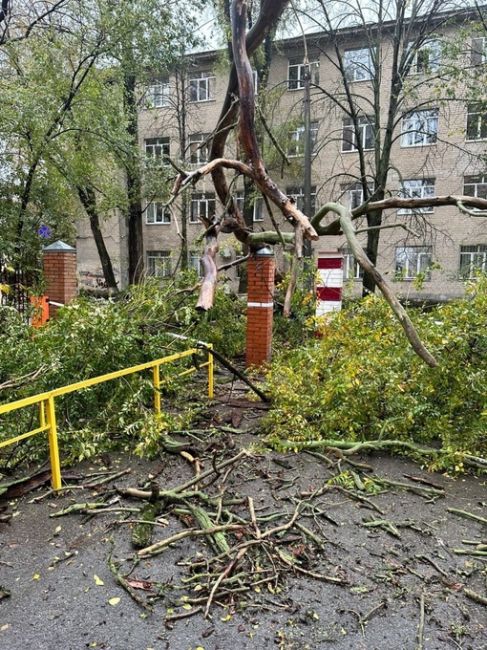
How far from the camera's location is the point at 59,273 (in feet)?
24.7

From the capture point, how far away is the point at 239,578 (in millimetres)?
2398

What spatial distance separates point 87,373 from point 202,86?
66.7 feet

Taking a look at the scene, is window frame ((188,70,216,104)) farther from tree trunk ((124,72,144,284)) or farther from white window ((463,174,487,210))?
white window ((463,174,487,210))

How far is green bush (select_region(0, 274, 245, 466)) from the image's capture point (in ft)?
13.0

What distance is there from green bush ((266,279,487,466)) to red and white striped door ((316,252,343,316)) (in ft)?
7.71

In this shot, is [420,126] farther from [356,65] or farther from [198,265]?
[198,265]

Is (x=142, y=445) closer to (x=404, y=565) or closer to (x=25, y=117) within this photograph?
(x=404, y=565)

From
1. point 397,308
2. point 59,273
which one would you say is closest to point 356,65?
point 59,273

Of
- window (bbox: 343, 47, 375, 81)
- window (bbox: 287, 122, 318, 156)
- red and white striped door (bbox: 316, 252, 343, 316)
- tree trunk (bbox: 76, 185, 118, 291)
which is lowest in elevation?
red and white striped door (bbox: 316, 252, 343, 316)

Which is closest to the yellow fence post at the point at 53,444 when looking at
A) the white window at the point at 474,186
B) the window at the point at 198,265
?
the window at the point at 198,265

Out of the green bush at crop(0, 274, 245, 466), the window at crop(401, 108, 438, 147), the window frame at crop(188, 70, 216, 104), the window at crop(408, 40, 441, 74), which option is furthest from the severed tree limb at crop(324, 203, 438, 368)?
the window frame at crop(188, 70, 216, 104)

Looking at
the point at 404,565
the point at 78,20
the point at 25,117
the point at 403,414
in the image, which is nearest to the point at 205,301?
the point at 404,565

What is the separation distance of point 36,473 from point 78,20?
10.7 metres

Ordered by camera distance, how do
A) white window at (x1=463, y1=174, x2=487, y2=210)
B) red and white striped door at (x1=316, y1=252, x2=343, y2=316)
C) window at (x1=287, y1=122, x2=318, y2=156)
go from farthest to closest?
white window at (x1=463, y1=174, x2=487, y2=210), window at (x1=287, y1=122, x2=318, y2=156), red and white striped door at (x1=316, y1=252, x2=343, y2=316)
